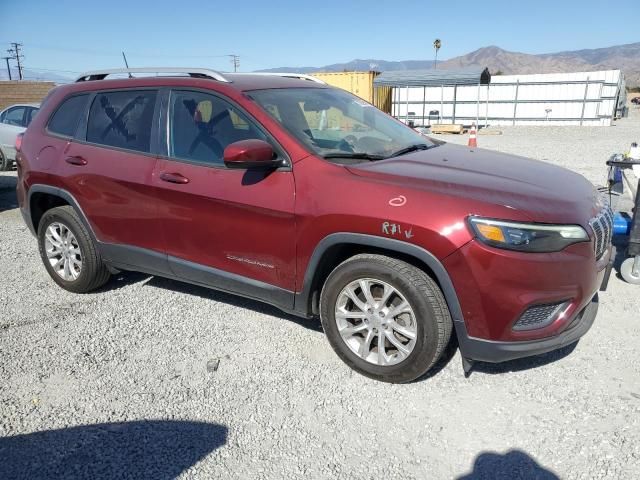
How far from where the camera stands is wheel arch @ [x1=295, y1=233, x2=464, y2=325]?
274cm

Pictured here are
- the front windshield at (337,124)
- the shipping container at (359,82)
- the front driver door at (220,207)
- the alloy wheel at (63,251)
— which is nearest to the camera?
the front driver door at (220,207)

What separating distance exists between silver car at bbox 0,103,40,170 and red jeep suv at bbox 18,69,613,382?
26.2 feet

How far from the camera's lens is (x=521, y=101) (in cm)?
2820

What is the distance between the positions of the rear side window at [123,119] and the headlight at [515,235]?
8.07 feet

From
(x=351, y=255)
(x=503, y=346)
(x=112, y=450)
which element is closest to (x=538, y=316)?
(x=503, y=346)

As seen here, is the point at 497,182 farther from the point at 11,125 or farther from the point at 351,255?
the point at 11,125

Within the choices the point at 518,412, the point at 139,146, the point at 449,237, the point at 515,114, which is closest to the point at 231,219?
the point at 139,146

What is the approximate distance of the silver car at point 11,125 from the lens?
1124 centimetres

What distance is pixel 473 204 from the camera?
2.68 m

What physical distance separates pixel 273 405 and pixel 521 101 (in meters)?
28.9

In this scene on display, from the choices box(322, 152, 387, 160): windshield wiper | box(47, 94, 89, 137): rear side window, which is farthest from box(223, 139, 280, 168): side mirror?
box(47, 94, 89, 137): rear side window

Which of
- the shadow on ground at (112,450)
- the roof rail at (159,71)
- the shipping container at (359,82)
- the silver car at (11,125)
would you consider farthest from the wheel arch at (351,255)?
the shipping container at (359,82)

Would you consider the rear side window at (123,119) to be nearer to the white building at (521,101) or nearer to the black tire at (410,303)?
the black tire at (410,303)

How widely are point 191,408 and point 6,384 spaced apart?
1.24 m
